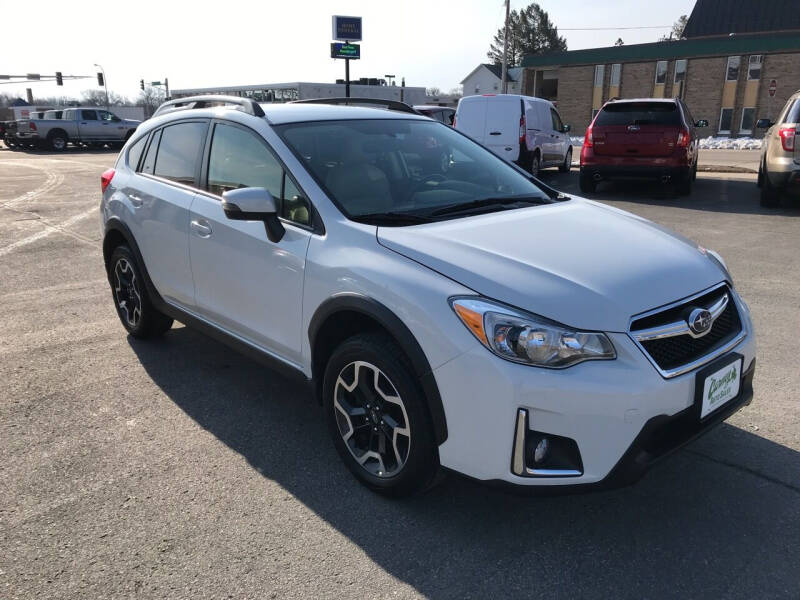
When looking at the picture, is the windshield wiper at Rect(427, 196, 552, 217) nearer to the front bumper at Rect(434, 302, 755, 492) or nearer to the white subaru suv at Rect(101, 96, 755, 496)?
the white subaru suv at Rect(101, 96, 755, 496)

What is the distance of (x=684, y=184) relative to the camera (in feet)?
40.1

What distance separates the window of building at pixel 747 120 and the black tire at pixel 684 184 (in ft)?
102

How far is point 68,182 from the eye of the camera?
16.6 m

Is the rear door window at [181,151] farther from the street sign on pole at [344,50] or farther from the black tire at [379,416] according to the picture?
the street sign on pole at [344,50]

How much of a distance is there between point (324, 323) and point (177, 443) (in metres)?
1.18

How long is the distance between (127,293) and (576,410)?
387cm

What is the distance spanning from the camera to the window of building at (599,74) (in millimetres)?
42531

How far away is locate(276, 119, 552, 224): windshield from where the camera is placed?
3266mm

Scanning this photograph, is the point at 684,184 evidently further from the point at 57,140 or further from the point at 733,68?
the point at 733,68

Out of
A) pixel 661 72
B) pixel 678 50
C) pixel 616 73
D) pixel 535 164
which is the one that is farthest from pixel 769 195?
pixel 616 73

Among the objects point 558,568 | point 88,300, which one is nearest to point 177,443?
point 558,568

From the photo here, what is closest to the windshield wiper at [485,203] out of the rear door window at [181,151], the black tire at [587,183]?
the rear door window at [181,151]

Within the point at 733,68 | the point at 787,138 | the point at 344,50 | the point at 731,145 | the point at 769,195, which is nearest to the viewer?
the point at 787,138

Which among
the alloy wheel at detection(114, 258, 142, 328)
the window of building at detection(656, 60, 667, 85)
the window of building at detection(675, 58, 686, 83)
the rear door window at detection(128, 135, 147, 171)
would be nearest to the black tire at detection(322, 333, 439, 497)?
the alloy wheel at detection(114, 258, 142, 328)
